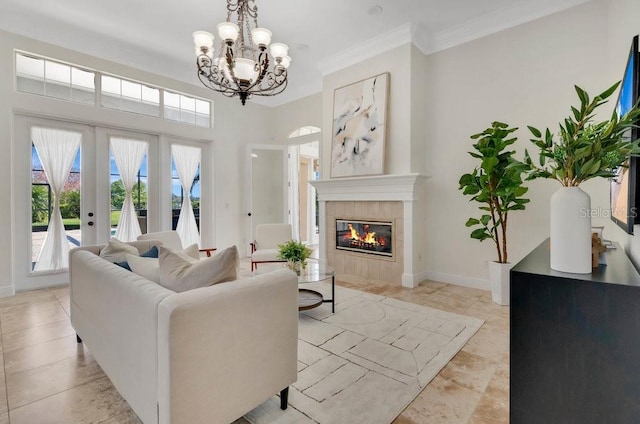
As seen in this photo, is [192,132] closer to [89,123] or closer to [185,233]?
[89,123]

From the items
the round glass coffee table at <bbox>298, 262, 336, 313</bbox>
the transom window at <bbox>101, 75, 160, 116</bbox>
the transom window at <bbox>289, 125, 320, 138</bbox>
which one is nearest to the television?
the round glass coffee table at <bbox>298, 262, 336, 313</bbox>

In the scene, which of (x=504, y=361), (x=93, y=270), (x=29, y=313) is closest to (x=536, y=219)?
(x=504, y=361)

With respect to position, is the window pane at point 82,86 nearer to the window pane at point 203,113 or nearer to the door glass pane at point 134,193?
the door glass pane at point 134,193

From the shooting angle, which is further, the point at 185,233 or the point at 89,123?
the point at 185,233

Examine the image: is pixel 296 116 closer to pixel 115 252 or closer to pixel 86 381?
pixel 115 252

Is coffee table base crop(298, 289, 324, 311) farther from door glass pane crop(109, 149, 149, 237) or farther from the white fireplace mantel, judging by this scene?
door glass pane crop(109, 149, 149, 237)

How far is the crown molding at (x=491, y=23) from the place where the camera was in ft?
11.1

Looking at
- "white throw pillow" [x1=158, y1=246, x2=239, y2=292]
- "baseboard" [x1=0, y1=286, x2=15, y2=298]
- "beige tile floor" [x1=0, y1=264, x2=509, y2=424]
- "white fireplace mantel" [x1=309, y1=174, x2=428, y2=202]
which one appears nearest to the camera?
"white throw pillow" [x1=158, y1=246, x2=239, y2=292]

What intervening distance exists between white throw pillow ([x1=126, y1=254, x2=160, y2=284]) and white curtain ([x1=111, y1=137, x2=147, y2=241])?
10.5 feet

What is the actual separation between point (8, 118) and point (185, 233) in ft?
8.81

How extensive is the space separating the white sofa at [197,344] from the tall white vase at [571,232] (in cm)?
125

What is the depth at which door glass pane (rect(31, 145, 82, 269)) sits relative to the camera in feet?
12.9

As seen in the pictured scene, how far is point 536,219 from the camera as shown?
3490 millimetres

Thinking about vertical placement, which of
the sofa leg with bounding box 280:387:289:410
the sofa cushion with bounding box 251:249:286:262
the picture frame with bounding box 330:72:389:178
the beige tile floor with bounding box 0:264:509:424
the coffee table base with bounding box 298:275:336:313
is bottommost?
the beige tile floor with bounding box 0:264:509:424
